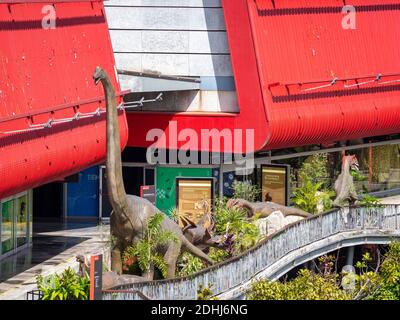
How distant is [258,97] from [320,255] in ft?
25.0

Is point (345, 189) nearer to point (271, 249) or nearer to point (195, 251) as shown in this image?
point (271, 249)

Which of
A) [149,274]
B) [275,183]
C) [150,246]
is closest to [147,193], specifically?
[150,246]

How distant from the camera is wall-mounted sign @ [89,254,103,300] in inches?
1124

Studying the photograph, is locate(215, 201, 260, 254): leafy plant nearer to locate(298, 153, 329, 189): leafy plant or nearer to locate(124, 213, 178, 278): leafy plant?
locate(124, 213, 178, 278): leafy plant

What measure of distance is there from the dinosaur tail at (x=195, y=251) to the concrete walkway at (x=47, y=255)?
1856mm

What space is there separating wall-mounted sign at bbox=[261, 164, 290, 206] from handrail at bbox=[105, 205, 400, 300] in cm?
362

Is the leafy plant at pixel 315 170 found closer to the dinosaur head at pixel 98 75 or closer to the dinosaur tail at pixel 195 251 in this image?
the dinosaur tail at pixel 195 251

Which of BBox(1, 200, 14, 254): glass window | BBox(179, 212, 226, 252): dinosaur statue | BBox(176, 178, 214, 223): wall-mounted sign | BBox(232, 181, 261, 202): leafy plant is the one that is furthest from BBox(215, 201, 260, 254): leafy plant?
BBox(1, 200, 14, 254): glass window

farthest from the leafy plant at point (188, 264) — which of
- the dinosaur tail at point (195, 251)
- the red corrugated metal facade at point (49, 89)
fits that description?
the red corrugated metal facade at point (49, 89)

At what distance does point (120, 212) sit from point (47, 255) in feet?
26.8

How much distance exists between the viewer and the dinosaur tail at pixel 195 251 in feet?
118

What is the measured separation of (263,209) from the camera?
4303 cm
